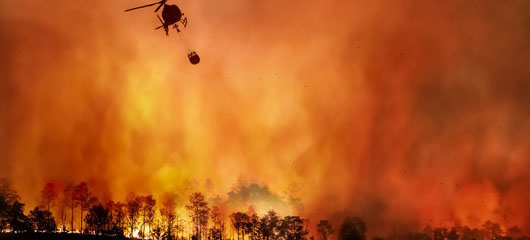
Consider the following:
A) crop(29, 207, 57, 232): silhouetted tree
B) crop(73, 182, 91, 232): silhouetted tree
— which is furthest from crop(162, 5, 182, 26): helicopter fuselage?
crop(73, 182, 91, 232): silhouetted tree

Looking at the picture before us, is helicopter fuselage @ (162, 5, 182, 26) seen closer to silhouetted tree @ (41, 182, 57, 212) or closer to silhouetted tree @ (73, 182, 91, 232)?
silhouetted tree @ (73, 182, 91, 232)

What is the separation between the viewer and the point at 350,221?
139 m

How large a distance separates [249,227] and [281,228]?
26.2 feet

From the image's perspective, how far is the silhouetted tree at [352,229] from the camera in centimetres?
12825

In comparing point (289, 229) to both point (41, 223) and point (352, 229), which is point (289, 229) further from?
point (41, 223)

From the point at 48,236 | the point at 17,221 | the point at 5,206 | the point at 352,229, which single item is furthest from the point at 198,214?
the point at 48,236

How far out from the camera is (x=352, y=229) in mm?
132500

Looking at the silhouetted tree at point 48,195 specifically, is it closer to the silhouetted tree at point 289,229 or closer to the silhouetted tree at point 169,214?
the silhouetted tree at point 169,214

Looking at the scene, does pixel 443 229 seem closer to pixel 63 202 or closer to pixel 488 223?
pixel 488 223

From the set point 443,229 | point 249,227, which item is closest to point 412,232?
point 443,229

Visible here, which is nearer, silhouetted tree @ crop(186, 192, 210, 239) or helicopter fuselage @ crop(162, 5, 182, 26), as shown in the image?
helicopter fuselage @ crop(162, 5, 182, 26)

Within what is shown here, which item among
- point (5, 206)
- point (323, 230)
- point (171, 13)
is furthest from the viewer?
point (323, 230)

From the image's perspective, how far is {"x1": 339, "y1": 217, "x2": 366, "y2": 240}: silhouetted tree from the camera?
12825cm

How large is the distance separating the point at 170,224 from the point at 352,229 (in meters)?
53.6
